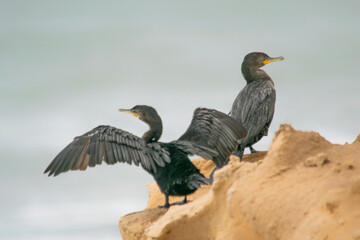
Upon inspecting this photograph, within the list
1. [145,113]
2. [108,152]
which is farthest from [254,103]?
[108,152]

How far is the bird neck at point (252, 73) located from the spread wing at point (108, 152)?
3857 mm

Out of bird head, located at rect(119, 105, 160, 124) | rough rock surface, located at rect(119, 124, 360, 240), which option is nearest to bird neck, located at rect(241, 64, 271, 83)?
bird head, located at rect(119, 105, 160, 124)

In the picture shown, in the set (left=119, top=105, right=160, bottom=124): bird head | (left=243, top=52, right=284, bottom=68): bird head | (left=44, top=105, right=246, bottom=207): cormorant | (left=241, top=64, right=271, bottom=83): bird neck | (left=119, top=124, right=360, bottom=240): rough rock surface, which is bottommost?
(left=119, top=124, right=360, bottom=240): rough rock surface

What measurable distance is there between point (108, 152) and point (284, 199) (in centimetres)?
343

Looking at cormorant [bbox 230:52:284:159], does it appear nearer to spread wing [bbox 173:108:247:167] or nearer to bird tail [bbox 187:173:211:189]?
spread wing [bbox 173:108:247:167]

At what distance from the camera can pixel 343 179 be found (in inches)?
239

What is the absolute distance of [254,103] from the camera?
36.5ft

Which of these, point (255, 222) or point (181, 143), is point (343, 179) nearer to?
point (255, 222)

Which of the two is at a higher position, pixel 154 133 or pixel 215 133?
pixel 154 133

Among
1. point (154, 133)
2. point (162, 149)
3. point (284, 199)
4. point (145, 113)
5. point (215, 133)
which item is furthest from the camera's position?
point (145, 113)

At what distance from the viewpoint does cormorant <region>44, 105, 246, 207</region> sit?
27.8 ft

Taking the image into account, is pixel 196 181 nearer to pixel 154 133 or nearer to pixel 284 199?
pixel 154 133

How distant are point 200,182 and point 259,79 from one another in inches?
163

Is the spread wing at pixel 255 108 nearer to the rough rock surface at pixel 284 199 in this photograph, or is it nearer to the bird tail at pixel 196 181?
the bird tail at pixel 196 181
